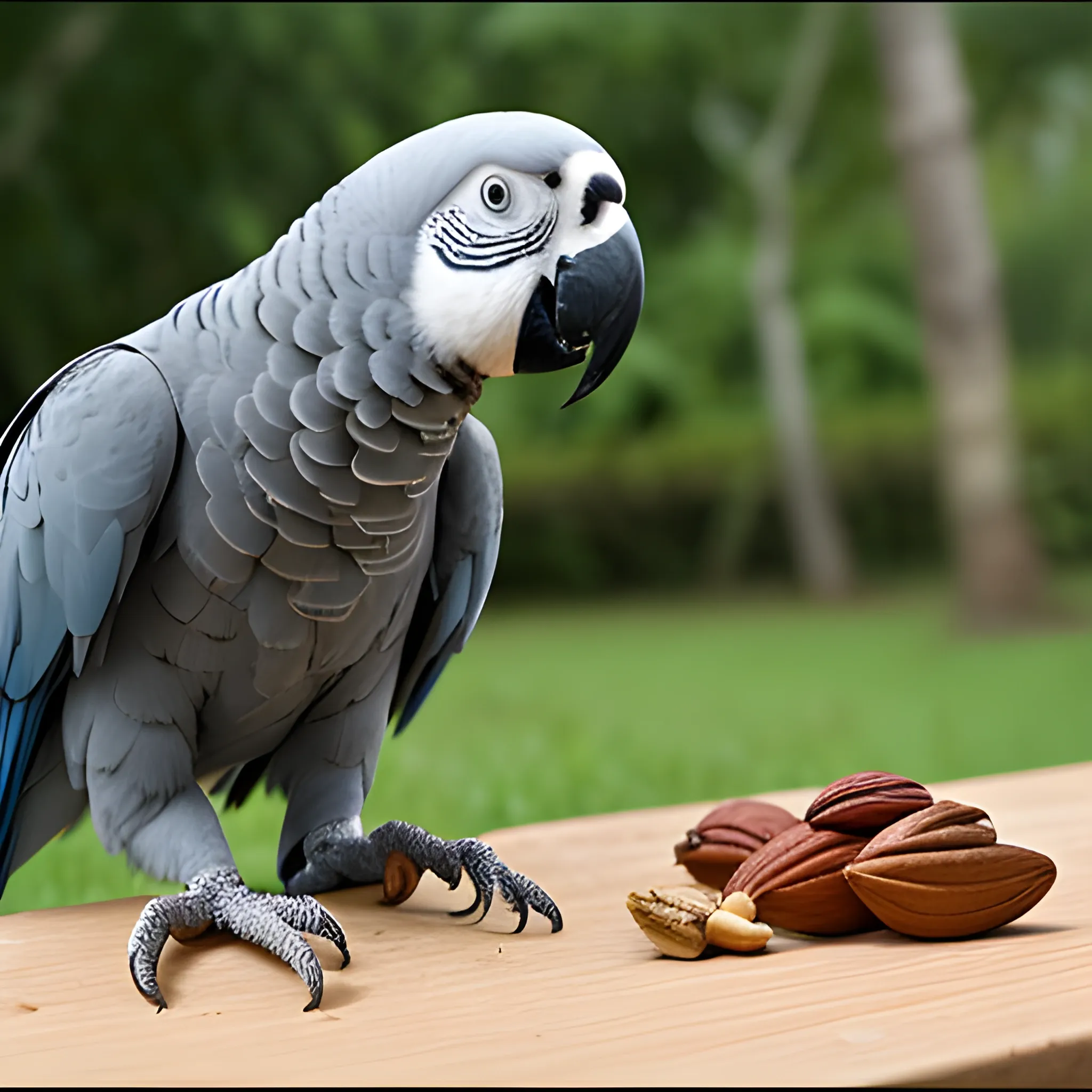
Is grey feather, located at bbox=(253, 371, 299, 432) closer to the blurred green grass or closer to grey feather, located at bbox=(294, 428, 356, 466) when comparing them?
grey feather, located at bbox=(294, 428, 356, 466)

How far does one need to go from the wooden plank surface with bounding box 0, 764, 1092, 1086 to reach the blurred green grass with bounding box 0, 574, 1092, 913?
2.12 feet

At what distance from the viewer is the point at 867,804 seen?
84 cm

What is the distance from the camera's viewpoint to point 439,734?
9.40 ft

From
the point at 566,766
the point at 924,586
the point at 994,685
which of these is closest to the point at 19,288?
the point at 566,766

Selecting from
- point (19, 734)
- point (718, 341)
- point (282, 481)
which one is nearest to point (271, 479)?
point (282, 481)

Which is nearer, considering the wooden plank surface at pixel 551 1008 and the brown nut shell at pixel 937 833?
the wooden plank surface at pixel 551 1008

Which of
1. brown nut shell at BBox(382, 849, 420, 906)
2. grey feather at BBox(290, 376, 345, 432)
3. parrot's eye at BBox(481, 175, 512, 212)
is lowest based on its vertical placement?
brown nut shell at BBox(382, 849, 420, 906)

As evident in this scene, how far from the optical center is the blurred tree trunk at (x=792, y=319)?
4.32m

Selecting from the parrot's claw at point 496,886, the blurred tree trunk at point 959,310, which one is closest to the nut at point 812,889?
the parrot's claw at point 496,886

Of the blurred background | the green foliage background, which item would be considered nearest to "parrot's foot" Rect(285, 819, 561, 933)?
the blurred background

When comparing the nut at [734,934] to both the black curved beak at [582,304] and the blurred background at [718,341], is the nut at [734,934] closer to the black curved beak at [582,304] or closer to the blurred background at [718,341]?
the black curved beak at [582,304]

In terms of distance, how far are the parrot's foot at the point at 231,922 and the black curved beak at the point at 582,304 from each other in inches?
15.2

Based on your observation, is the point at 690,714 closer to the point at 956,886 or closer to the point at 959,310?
the point at 959,310

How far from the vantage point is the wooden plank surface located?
0.59 metres
